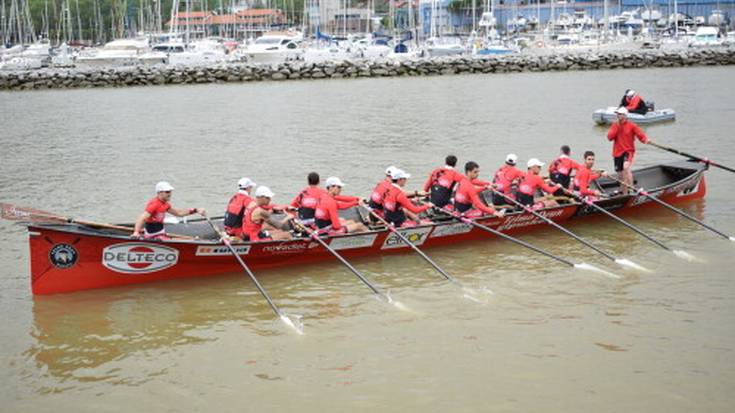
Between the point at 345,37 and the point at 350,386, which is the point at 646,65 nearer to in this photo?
the point at 345,37

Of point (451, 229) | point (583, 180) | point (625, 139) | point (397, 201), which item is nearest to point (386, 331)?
point (397, 201)

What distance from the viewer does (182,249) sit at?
513 inches

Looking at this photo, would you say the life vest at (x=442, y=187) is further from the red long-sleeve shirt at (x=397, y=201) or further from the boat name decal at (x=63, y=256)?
the boat name decal at (x=63, y=256)

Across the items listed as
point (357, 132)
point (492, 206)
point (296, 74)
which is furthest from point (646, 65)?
point (492, 206)

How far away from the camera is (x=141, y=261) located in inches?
510

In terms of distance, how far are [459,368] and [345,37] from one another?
6525cm

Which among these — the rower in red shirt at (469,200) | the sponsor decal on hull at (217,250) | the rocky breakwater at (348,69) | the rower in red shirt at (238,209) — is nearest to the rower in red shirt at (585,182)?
the rower in red shirt at (469,200)

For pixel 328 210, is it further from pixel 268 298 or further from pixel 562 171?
pixel 562 171

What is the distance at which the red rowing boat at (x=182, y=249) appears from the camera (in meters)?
12.3

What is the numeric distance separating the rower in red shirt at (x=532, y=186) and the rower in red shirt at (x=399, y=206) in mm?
1977

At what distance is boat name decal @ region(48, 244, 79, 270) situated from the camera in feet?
40.3

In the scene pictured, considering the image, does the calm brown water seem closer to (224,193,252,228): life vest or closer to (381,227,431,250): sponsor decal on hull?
(381,227,431,250): sponsor decal on hull

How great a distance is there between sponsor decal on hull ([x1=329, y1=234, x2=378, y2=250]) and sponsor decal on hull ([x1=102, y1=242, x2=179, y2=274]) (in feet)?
8.18

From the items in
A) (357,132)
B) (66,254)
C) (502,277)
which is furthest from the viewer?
(357,132)
